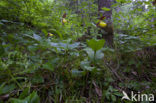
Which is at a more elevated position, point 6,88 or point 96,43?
point 96,43

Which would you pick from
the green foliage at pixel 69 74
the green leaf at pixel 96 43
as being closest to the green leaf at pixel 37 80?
the green foliage at pixel 69 74

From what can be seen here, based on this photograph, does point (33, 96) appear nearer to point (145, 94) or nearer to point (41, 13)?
point (145, 94)

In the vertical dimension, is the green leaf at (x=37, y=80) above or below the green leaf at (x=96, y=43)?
below

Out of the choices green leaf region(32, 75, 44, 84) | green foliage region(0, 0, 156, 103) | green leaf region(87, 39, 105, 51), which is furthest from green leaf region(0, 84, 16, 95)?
green leaf region(87, 39, 105, 51)

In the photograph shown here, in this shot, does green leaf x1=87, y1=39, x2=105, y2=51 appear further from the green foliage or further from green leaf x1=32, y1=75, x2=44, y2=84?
green leaf x1=32, y1=75, x2=44, y2=84

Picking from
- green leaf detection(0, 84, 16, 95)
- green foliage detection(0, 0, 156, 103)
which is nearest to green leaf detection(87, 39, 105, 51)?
green foliage detection(0, 0, 156, 103)

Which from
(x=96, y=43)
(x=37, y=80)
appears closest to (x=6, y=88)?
(x=37, y=80)

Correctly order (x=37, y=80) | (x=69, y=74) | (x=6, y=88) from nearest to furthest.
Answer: (x=6, y=88)
(x=37, y=80)
(x=69, y=74)

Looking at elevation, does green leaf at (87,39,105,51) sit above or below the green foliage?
Result: above

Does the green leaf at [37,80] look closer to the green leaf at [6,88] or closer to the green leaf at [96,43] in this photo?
the green leaf at [6,88]

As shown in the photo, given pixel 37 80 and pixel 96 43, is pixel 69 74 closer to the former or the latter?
pixel 37 80

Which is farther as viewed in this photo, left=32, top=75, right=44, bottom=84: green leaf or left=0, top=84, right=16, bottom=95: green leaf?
left=32, top=75, right=44, bottom=84: green leaf

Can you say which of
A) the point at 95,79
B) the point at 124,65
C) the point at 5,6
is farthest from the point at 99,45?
the point at 5,6

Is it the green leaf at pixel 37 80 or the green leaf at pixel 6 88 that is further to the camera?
the green leaf at pixel 37 80
